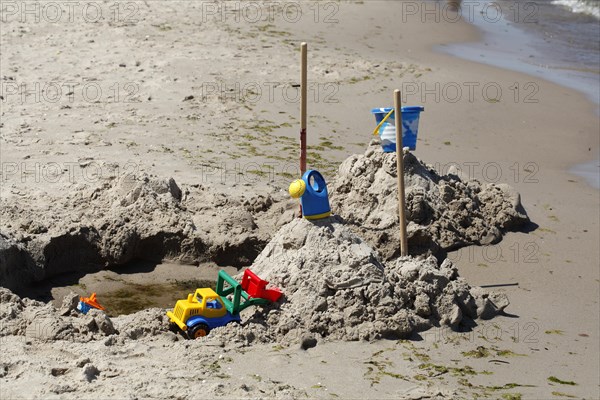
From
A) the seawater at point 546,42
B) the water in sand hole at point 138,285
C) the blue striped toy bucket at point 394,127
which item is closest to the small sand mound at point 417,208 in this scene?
the blue striped toy bucket at point 394,127

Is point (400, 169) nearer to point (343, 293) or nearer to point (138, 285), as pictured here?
point (343, 293)

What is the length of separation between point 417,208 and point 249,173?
1904 mm

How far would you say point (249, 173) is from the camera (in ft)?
30.8

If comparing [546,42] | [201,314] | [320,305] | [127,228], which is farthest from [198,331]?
[546,42]

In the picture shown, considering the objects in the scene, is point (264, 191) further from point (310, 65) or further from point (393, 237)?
point (310, 65)

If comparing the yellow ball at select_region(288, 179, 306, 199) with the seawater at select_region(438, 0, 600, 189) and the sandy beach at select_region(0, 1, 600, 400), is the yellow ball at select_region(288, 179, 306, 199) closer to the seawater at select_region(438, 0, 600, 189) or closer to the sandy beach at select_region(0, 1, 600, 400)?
the sandy beach at select_region(0, 1, 600, 400)

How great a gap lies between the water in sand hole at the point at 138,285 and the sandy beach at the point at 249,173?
31 mm

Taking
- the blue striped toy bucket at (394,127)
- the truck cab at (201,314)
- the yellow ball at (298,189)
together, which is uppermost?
the blue striped toy bucket at (394,127)

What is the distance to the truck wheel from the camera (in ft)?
21.0

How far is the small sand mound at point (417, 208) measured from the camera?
809 centimetres

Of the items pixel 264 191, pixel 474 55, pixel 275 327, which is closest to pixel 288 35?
pixel 474 55

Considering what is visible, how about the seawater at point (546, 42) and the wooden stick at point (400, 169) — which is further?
the seawater at point (546, 42)

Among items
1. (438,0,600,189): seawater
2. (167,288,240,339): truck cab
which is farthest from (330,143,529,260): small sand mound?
(438,0,600,189): seawater

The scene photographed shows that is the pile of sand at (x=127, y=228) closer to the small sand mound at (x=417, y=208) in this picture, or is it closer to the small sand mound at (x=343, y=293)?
the small sand mound at (x=417, y=208)
